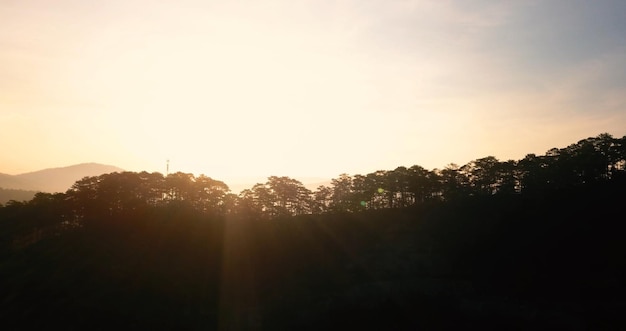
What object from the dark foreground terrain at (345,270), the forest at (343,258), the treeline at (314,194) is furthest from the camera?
the treeline at (314,194)

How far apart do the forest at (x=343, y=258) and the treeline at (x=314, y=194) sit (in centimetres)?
37

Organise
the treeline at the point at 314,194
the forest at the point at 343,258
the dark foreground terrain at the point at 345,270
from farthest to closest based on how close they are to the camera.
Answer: the treeline at the point at 314,194 → the forest at the point at 343,258 → the dark foreground terrain at the point at 345,270

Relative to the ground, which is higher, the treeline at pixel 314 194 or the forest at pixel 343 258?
the treeline at pixel 314 194

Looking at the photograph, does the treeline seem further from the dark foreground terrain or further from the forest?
the dark foreground terrain

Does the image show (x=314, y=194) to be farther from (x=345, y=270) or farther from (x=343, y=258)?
(x=345, y=270)

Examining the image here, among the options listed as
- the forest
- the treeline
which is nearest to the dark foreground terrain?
the forest

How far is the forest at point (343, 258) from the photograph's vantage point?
45.9 meters

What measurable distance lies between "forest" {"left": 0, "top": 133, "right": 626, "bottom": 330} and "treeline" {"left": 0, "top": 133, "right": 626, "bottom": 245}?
0.37 metres

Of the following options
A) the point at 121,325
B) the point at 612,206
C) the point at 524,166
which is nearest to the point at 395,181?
the point at 524,166

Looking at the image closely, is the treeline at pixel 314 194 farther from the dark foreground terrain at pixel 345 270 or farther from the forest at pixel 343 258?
the dark foreground terrain at pixel 345 270

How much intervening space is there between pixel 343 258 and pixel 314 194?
38851 mm

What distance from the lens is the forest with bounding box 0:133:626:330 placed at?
45.9m

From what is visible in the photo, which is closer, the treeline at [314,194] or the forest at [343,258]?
the forest at [343,258]

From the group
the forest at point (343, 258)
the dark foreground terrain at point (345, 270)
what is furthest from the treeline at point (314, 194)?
the dark foreground terrain at point (345, 270)
